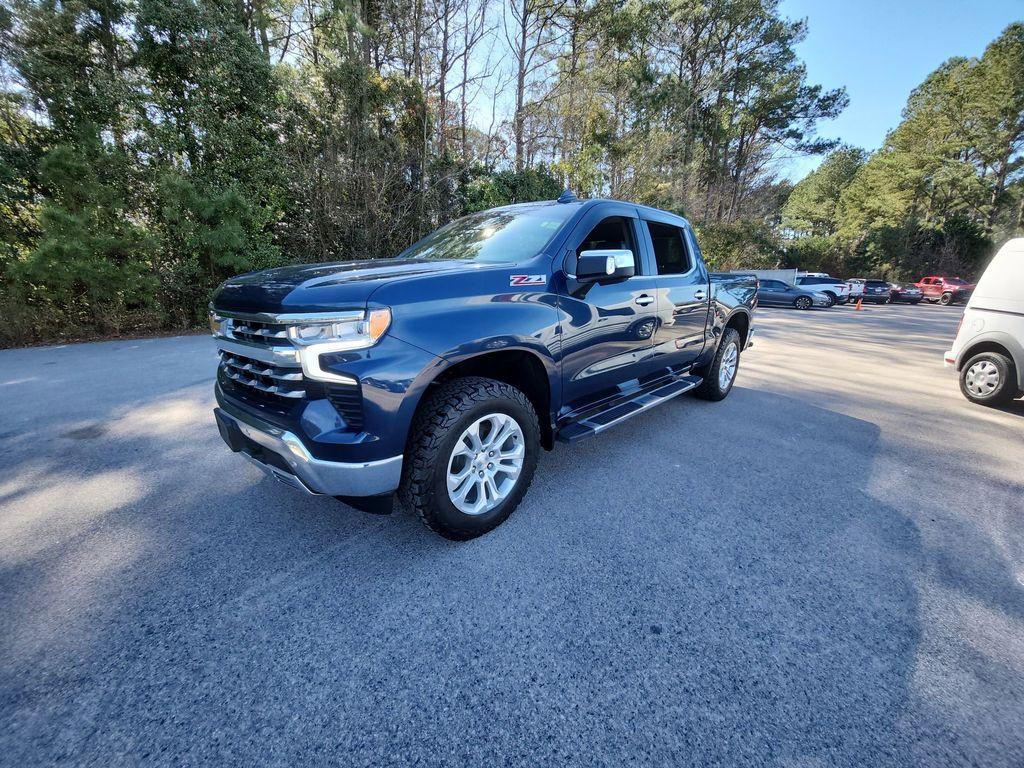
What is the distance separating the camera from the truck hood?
1.93 metres

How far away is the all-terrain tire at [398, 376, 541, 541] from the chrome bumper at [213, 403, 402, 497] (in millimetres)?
133

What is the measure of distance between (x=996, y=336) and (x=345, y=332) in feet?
22.9

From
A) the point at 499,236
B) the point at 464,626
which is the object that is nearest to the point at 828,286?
the point at 499,236

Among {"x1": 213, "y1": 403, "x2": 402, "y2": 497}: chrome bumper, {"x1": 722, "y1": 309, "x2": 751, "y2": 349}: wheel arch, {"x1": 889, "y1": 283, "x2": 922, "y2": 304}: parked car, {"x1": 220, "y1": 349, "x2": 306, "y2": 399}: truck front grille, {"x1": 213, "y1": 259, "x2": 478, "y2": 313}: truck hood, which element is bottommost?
{"x1": 889, "y1": 283, "x2": 922, "y2": 304}: parked car

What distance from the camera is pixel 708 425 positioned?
429 cm

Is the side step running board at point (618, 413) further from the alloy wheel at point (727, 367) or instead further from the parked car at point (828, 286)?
the parked car at point (828, 286)

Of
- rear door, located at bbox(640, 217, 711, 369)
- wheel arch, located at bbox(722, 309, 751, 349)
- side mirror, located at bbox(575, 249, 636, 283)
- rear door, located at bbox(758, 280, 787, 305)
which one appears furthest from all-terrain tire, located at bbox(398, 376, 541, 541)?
rear door, located at bbox(758, 280, 787, 305)

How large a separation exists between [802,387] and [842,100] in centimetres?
3424

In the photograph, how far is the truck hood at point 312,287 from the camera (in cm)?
193

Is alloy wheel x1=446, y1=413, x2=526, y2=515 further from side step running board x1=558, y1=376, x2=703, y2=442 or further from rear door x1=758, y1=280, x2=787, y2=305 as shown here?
rear door x1=758, y1=280, x2=787, y2=305

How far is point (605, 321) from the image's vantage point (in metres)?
2.97

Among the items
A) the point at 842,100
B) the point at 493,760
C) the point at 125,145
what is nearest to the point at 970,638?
the point at 493,760

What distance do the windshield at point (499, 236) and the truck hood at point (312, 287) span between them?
1.18 feet

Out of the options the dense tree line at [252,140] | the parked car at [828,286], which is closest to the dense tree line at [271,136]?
the dense tree line at [252,140]
